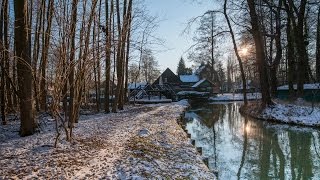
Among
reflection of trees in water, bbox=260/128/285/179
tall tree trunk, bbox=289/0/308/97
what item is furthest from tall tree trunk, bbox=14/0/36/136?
tall tree trunk, bbox=289/0/308/97

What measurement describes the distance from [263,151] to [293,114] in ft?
26.9

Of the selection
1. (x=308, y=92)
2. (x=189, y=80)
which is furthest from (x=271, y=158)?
(x=189, y=80)

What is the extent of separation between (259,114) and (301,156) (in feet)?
35.9

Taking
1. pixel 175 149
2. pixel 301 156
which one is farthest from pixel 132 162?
pixel 301 156

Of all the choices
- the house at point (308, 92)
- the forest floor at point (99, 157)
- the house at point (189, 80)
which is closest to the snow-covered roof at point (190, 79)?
the house at point (189, 80)

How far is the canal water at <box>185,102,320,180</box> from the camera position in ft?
28.4

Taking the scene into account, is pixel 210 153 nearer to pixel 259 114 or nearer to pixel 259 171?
pixel 259 171

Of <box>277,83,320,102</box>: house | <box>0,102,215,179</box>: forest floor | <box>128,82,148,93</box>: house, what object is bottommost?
<box>0,102,215,179</box>: forest floor

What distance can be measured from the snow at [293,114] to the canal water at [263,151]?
80 centimetres

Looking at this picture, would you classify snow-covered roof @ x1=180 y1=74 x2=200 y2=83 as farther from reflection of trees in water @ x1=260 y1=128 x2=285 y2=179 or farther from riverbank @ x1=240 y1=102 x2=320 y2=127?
reflection of trees in water @ x1=260 y1=128 x2=285 y2=179

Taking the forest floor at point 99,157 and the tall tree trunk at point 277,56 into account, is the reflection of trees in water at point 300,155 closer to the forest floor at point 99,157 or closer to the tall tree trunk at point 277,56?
the forest floor at point 99,157

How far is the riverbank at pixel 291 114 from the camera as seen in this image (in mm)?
17297

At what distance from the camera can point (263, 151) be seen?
11477mm

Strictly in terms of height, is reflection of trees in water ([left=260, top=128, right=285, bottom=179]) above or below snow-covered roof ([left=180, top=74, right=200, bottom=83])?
below
